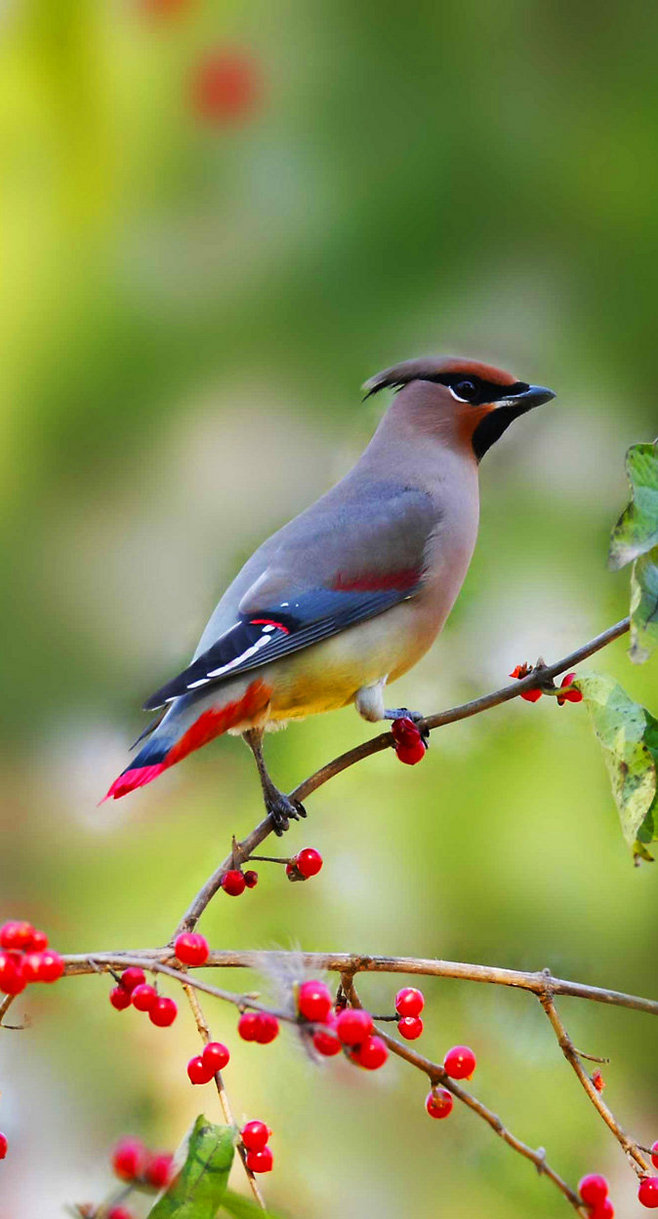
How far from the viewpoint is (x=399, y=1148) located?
1.50 m

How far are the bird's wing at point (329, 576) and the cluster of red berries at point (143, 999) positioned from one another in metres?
0.32

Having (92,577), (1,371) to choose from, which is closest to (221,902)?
(92,577)

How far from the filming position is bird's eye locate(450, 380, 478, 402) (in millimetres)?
1370

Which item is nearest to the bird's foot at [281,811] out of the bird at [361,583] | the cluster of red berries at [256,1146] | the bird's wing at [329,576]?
the bird at [361,583]

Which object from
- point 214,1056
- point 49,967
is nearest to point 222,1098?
point 214,1056

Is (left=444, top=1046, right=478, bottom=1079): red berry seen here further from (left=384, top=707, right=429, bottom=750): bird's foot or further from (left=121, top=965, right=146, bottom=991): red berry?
(left=384, top=707, right=429, bottom=750): bird's foot

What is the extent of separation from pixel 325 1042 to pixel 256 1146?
0.69ft

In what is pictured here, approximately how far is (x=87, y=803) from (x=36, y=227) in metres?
1.26

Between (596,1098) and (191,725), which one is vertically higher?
(191,725)

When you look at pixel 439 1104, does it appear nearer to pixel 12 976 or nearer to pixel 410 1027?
pixel 410 1027

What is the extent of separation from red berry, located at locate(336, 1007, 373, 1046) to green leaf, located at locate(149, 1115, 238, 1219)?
0.10 meters

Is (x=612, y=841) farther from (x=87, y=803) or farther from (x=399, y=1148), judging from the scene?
(x=87, y=803)

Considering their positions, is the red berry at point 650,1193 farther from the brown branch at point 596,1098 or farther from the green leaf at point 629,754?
the green leaf at point 629,754

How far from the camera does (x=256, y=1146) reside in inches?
31.0
